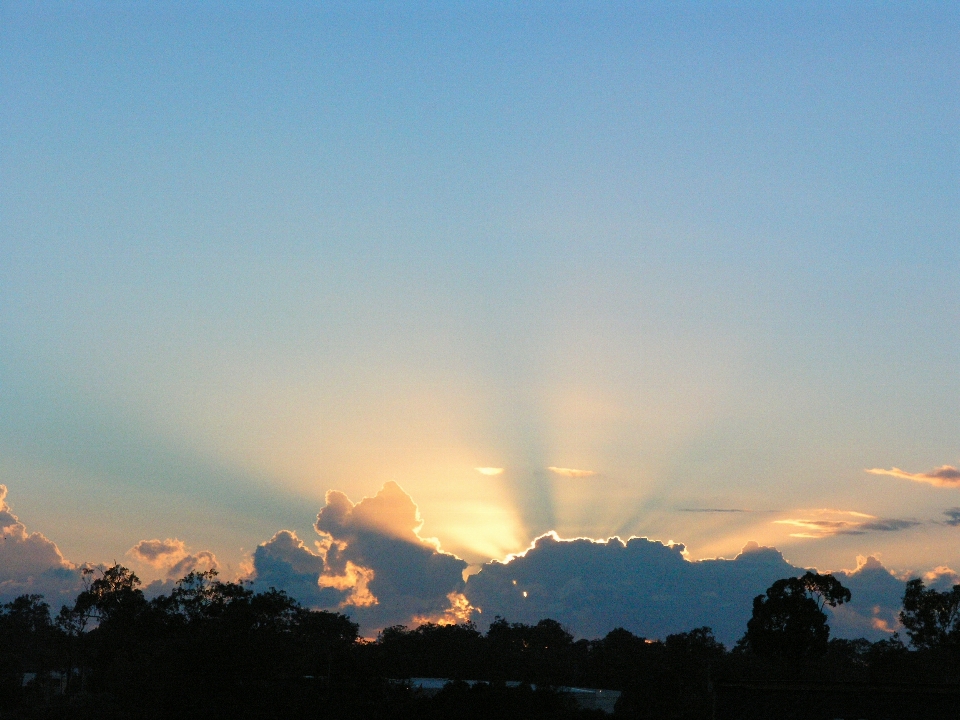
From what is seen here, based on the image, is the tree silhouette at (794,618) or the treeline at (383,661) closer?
the treeline at (383,661)

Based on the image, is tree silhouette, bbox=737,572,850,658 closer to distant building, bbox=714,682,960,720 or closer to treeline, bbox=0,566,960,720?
treeline, bbox=0,566,960,720

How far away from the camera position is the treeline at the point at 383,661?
2379 inches

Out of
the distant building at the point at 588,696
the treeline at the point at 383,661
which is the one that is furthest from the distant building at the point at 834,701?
the distant building at the point at 588,696

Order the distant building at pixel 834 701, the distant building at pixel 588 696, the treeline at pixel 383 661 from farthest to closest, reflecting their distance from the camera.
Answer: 1. the distant building at pixel 588 696
2. the treeline at pixel 383 661
3. the distant building at pixel 834 701

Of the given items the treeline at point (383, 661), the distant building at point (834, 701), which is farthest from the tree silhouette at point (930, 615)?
the distant building at point (834, 701)

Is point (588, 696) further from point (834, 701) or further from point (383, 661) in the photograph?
point (834, 701)

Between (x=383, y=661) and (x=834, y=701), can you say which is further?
(x=383, y=661)

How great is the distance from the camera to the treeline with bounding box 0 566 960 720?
6044cm

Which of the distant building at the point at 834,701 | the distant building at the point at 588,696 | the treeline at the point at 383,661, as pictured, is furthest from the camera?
the distant building at the point at 588,696

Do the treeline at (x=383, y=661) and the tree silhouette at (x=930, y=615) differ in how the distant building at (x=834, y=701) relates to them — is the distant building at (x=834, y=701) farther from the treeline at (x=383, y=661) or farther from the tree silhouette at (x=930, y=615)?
the tree silhouette at (x=930, y=615)

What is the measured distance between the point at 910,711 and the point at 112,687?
55964mm

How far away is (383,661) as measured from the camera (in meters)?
67.2

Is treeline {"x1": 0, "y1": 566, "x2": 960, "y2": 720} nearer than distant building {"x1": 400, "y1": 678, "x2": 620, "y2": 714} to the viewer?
Yes

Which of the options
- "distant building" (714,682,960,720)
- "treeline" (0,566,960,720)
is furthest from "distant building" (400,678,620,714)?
"distant building" (714,682,960,720)
